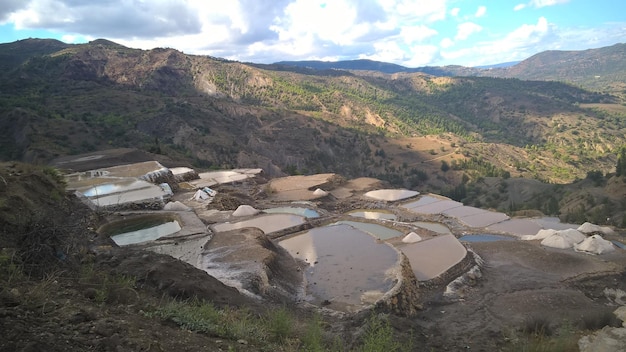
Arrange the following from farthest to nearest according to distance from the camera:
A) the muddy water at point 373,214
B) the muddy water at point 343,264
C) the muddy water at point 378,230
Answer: the muddy water at point 373,214 → the muddy water at point 378,230 → the muddy water at point 343,264

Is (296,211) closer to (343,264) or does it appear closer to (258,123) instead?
(343,264)

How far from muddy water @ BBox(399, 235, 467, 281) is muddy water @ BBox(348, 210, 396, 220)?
219 inches

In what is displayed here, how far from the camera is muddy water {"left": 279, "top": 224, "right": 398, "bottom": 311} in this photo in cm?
1166

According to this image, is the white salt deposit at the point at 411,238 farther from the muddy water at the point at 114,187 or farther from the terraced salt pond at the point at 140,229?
the muddy water at the point at 114,187

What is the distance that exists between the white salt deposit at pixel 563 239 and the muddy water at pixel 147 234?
55.7 feet

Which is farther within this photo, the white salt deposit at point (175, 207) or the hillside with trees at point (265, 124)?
the hillside with trees at point (265, 124)

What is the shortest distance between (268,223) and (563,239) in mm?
13921

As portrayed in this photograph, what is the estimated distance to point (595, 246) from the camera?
17266mm

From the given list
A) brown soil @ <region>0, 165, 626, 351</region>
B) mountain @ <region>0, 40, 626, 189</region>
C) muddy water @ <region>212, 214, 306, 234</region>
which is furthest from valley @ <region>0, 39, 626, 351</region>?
mountain @ <region>0, 40, 626, 189</region>

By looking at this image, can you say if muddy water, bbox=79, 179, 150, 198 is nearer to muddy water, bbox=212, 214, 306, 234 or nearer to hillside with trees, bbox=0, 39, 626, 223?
muddy water, bbox=212, 214, 306, 234

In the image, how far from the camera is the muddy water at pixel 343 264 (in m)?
11.7

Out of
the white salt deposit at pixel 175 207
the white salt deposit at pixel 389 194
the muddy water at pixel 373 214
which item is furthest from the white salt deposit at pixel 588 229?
the white salt deposit at pixel 175 207

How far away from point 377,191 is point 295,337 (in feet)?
77.7

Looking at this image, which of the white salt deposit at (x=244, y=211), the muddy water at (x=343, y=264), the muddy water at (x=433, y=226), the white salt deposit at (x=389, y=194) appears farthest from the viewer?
the white salt deposit at (x=389, y=194)
